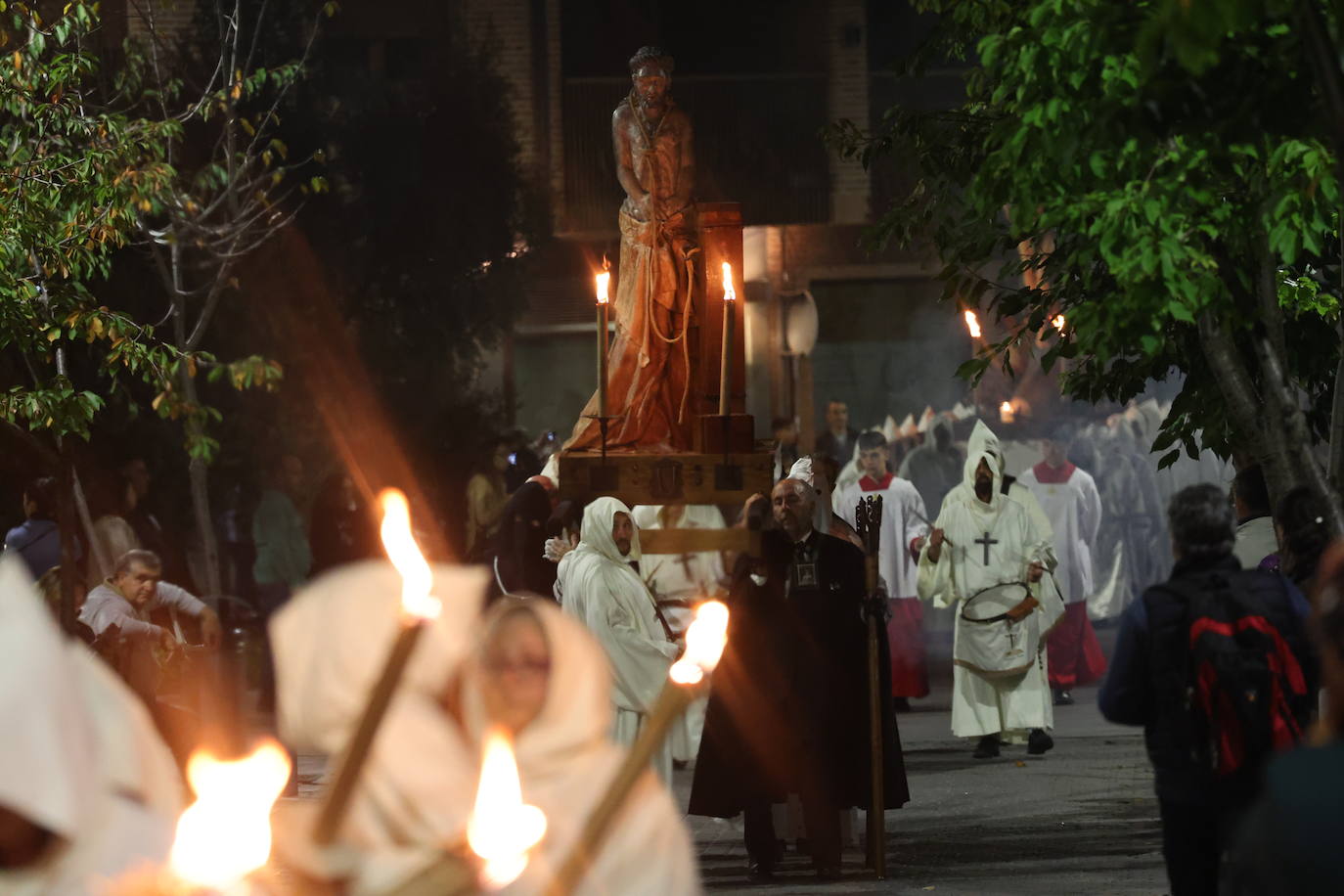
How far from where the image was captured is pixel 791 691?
1002 centimetres

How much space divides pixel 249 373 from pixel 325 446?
1173 cm

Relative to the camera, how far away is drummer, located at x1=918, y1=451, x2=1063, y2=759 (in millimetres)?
14391

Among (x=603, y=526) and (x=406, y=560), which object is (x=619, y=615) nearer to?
(x=603, y=526)

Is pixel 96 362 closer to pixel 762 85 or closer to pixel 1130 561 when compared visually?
pixel 1130 561

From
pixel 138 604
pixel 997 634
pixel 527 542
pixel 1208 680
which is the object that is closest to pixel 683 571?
pixel 997 634

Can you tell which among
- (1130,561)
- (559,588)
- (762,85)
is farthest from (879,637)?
(762,85)

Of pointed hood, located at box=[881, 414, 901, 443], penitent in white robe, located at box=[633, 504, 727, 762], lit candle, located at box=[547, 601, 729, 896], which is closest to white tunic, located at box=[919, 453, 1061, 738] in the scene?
penitent in white robe, located at box=[633, 504, 727, 762]

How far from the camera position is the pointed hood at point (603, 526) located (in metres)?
11.2

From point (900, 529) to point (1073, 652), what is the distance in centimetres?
171

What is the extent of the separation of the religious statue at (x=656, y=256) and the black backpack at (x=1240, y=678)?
458 centimetres

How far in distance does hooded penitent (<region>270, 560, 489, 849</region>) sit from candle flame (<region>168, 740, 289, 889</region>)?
1.97 feet

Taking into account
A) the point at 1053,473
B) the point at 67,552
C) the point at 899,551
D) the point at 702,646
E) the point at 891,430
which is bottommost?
the point at 702,646

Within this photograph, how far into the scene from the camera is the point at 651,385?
35.3 ft

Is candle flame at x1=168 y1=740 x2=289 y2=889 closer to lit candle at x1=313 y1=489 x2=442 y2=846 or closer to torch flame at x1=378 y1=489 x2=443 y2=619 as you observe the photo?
lit candle at x1=313 y1=489 x2=442 y2=846
